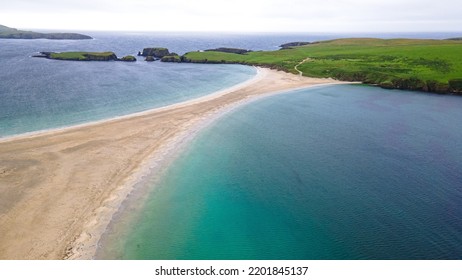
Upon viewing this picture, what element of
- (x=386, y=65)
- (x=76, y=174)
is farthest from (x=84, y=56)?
(x=76, y=174)

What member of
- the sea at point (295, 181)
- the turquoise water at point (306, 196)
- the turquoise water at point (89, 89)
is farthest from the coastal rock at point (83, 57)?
the turquoise water at point (306, 196)

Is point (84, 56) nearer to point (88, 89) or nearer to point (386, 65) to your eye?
point (88, 89)

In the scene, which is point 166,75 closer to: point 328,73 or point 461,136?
point 328,73

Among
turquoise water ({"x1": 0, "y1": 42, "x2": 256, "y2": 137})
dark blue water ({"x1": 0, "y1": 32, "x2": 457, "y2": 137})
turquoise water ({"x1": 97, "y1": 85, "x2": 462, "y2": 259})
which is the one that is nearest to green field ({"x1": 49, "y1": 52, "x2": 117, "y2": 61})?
dark blue water ({"x1": 0, "y1": 32, "x2": 457, "y2": 137})

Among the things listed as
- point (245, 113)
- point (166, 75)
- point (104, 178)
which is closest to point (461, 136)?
point (245, 113)
